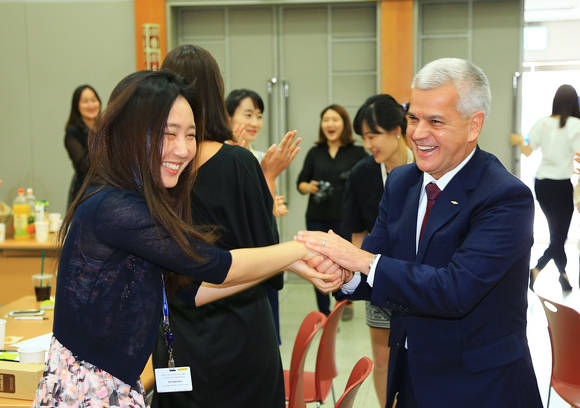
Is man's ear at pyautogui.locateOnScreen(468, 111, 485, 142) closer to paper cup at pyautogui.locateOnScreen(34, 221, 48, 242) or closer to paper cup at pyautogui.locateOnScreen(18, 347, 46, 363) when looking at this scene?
paper cup at pyautogui.locateOnScreen(18, 347, 46, 363)

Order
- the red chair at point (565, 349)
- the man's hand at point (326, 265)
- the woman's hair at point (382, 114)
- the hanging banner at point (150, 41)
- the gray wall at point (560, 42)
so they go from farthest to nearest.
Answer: the gray wall at point (560, 42)
the hanging banner at point (150, 41)
the woman's hair at point (382, 114)
the red chair at point (565, 349)
the man's hand at point (326, 265)

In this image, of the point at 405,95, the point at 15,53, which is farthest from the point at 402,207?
the point at 15,53

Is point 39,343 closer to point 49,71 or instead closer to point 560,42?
point 49,71

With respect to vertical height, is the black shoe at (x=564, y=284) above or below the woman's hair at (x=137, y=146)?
below

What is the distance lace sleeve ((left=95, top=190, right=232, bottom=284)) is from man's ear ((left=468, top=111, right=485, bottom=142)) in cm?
85

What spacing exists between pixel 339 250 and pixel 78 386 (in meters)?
0.85

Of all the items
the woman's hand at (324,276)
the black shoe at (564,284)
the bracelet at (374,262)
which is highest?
the bracelet at (374,262)

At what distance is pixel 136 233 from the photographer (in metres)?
1.53

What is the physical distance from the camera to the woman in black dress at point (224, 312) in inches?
84.4

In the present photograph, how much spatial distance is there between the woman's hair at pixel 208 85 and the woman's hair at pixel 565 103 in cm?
485

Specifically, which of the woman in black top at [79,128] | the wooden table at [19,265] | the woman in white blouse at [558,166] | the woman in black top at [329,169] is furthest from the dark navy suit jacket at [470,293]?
the woman in white blouse at [558,166]

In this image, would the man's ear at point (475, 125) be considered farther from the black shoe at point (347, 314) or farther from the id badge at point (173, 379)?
the black shoe at point (347, 314)

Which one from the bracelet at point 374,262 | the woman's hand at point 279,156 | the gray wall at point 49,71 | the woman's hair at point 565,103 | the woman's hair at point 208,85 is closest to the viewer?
the bracelet at point 374,262

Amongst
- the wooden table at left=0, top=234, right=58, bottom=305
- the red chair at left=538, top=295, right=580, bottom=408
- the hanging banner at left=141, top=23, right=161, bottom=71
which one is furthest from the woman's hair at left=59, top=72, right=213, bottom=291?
the hanging banner at left=141, top=23, right=161, bottom=71
